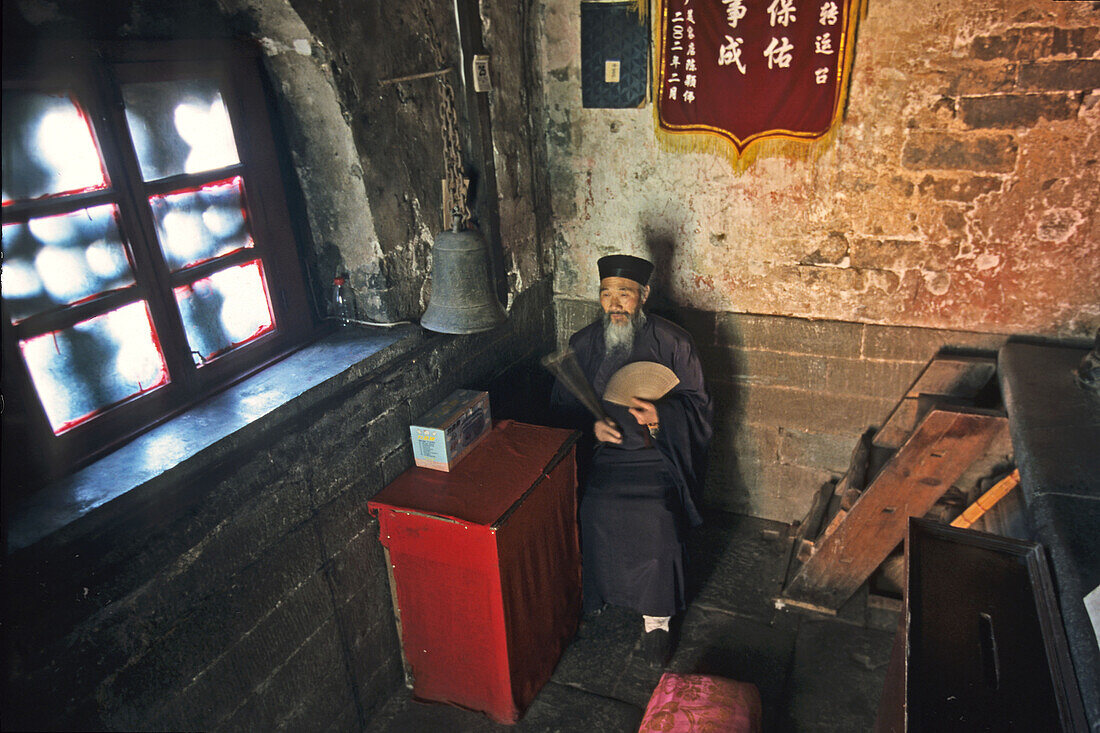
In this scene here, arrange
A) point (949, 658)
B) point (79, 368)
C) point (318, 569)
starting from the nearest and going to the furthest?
point (949, 658), point (79, 368), point (318, 569)

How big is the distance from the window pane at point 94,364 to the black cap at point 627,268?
2.19 meters

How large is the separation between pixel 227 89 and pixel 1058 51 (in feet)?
12.0

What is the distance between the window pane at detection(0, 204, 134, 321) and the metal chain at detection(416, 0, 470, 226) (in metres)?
1.47

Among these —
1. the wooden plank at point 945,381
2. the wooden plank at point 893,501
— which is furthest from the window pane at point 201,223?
the wooden plank at point 945,381

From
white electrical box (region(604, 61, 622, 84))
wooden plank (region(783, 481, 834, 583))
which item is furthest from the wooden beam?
white electrical box (region(604, 61, 622, 84))

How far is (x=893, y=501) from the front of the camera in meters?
3.20

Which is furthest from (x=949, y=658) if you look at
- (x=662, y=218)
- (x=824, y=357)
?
(x=662, y=218)

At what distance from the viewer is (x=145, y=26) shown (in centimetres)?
223

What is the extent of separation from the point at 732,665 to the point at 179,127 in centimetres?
350

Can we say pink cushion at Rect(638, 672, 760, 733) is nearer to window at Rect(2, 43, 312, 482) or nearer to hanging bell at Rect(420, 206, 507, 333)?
hanging bell at Rect(420, 206, 507, 333)

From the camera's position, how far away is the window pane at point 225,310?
2.52 metres

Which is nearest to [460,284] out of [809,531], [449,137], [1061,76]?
[449,137]

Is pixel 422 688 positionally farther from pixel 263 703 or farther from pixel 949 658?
pixel 949 658

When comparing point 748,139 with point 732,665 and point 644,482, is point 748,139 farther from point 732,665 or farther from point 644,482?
point 732,665
